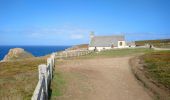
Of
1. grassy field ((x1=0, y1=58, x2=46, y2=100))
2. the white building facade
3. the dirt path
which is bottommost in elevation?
grassy field ((x1=0, y1=58, x2=46, y2=100))

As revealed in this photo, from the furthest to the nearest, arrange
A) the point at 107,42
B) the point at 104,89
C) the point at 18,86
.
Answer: the point at 107,42 → the point at 18,86 → the point at 104,89

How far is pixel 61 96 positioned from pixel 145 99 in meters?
4.13

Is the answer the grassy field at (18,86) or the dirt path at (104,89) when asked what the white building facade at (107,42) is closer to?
the grassy field at (18,86)

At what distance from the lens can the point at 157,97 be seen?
12.4 m

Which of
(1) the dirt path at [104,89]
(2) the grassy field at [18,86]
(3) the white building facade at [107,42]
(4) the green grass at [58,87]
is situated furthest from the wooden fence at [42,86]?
(3) the white building facade at [107,42]

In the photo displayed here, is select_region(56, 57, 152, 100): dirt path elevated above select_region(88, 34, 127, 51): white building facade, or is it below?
below

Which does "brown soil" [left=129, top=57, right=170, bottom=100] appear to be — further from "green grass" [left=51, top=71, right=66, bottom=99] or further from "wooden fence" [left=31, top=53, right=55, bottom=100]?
"wooden fence" [left=31, top=53, right=55, bottom=100]

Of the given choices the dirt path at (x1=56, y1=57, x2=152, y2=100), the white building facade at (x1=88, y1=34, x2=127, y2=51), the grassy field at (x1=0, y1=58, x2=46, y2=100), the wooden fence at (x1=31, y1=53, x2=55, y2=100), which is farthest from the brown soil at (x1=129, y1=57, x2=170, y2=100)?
the white building facade at (x1=88, y1=34, x2=127, y2=51)

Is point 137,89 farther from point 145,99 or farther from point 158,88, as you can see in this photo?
point 145,99

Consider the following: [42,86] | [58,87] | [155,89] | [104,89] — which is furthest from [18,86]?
[155,89]

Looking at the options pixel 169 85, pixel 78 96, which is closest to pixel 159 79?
pixel 169 85

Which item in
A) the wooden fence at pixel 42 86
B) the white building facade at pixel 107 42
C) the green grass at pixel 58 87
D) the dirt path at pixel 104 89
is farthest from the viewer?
the white building facade at pixel 107 42

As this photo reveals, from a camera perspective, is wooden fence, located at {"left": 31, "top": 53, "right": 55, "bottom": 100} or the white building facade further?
the white building facade

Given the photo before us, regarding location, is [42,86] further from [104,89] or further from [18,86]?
[18,86]
